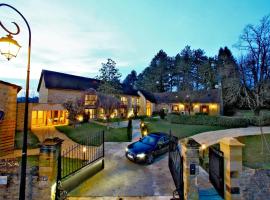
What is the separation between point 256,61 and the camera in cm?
2103

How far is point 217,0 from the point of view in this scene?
1939cm

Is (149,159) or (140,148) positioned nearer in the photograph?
(149,159)

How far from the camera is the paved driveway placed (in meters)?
6.93

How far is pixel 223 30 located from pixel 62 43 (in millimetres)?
54008

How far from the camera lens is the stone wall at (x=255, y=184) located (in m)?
6.38

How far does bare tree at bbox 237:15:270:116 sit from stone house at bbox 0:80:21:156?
23037 millimetres

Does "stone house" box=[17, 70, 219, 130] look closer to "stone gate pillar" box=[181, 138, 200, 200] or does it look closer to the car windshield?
the car windshield

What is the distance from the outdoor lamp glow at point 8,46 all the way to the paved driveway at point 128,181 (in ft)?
17.7

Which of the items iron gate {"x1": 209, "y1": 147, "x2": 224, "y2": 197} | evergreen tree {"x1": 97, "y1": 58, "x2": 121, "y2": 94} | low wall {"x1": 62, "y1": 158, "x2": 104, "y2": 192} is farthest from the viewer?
evergreen tree {"x1": 97, "y1": 58, "x2": 121, "y2": 94}

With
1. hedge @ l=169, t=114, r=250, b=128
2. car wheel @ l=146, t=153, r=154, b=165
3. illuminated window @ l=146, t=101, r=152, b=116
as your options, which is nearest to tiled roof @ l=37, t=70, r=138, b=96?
illuminated window @ l=146, t=101, r=152, b=116

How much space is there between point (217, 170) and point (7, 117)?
13425 mm

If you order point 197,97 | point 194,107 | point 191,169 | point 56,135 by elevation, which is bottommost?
point 56,135

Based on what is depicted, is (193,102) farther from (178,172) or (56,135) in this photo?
(178,172)

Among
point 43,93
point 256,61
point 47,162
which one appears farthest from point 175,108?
point 47,162
